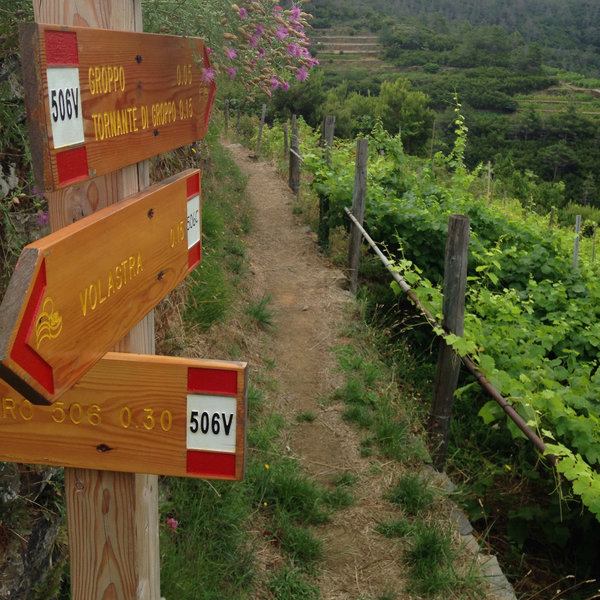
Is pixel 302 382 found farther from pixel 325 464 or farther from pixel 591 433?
pixel 591 433

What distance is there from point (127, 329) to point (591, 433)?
9.83ft

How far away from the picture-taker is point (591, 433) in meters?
3.43

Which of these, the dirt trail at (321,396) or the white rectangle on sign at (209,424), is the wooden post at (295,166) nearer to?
the dirt trail at (321,396)

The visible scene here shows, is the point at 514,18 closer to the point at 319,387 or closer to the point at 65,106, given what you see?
the point at 319,387

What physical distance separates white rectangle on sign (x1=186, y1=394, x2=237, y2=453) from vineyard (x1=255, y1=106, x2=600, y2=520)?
7.25 feet

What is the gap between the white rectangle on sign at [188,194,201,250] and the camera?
171cm

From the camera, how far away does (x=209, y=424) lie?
1.32 metres

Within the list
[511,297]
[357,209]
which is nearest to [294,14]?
[511,297]

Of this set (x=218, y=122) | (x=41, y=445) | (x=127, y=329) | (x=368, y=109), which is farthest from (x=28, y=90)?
(x=368, y=109)

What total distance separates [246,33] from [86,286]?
1.89 meters

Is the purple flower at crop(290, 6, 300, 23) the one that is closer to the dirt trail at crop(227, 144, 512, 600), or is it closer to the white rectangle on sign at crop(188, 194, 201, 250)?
the white rectangle on sign at crop(188, 194, 201, 250)

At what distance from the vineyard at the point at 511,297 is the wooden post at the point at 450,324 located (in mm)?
138

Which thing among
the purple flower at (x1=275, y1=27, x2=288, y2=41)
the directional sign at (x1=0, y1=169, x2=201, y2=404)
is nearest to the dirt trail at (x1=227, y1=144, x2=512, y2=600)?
the directional sign at (x1=0, y1=169, x2=201, y2=404)

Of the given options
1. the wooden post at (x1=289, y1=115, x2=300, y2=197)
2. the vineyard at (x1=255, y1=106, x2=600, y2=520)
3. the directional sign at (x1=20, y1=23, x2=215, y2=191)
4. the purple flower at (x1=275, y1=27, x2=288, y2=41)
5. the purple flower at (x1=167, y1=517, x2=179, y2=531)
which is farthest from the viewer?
the wooden post at (x1=289, y1=115, x2=300, y2=197)
